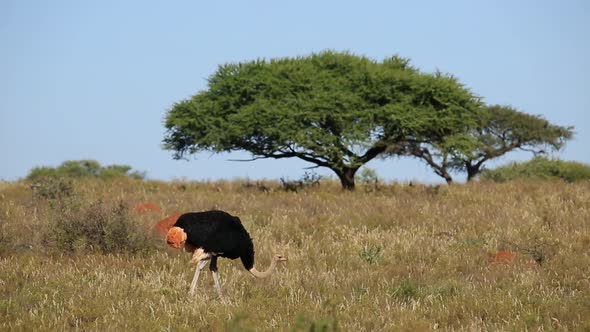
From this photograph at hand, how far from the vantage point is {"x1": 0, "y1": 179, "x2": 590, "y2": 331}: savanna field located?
351 inches

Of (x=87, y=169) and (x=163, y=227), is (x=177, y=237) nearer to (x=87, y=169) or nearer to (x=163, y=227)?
(x=163, y=227)

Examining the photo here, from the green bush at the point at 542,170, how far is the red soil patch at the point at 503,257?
31.5 m

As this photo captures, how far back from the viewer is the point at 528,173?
45.3m

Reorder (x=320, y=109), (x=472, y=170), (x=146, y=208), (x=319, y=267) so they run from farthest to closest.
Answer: (x=472, y=170) < (x=320, y=109) < (x=146, y=208) < (x=319, y=267)

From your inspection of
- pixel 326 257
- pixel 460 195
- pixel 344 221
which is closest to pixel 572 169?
pixel 460 195

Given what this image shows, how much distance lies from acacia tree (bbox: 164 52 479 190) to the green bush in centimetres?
1640

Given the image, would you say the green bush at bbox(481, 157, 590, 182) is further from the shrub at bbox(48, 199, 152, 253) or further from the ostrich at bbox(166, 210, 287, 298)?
the ostrich at bbox(166, 210, 287, 298)

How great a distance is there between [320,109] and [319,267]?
16116 mm

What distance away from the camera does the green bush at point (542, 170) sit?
45.5 metres

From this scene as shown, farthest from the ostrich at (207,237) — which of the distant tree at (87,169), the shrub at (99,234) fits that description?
the distant tree at (87,169)

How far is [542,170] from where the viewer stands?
46219 mm

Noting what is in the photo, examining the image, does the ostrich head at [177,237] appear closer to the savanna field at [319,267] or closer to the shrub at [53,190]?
the savanna field at [319,267]

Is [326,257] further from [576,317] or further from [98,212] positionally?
[576,317]

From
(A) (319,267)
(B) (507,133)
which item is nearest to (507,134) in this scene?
(B) (507,133)
